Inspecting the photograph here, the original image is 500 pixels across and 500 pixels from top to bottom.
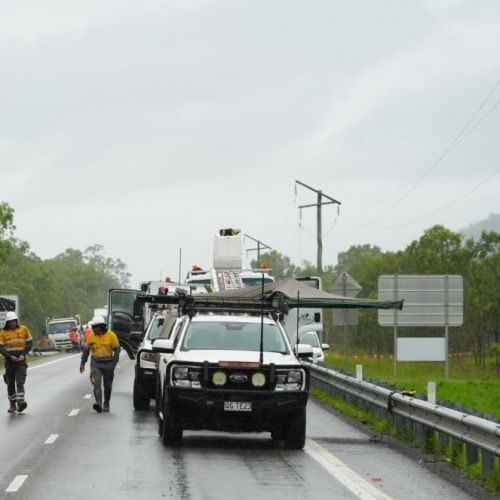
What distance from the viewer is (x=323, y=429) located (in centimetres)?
2061

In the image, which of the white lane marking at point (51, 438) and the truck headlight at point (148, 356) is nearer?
the white lane marking at point (51, 438)

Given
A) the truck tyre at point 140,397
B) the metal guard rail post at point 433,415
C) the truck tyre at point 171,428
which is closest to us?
the metal guard rail post at point 433,415

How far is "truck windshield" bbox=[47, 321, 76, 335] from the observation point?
9131 cm

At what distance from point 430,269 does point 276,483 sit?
63521 mm

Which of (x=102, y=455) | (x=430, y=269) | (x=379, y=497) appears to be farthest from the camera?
(x=430, y=269)

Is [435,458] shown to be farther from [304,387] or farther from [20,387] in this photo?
[20,387]

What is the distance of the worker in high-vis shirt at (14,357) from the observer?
23.2m

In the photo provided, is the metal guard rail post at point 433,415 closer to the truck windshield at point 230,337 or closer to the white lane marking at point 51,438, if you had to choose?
the truck windshield at point 230,337

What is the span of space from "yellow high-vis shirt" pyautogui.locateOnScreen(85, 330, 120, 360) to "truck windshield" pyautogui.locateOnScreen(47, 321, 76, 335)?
6803 cm

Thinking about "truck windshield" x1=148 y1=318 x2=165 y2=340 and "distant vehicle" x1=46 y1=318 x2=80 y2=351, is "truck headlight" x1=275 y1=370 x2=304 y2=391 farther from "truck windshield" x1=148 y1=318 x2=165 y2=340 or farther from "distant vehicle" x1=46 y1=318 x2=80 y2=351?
"distant vehicle" x1=46 y1=318 x2=80 y2=351

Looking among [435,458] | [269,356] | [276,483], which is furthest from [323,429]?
[276,483]

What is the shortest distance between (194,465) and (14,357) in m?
9.16

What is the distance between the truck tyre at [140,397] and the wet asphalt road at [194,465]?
1912mm

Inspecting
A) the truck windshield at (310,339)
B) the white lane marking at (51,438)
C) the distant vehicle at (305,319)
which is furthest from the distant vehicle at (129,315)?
the white lane marking at (51,438)
